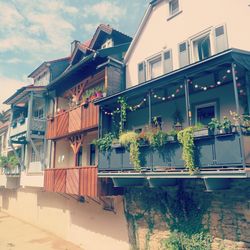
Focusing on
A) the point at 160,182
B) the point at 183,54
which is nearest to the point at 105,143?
the point at 160,182

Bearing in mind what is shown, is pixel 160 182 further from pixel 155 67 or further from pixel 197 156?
pixel 155 67

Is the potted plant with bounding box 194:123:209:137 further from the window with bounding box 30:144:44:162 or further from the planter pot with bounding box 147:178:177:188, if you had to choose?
the window with bounding box 30:144:44:162

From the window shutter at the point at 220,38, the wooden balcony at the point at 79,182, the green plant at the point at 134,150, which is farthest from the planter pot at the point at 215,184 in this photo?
the wooden balcony at the point at 79,182

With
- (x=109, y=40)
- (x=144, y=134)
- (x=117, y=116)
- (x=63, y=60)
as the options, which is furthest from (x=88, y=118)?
(x=63, y=60)

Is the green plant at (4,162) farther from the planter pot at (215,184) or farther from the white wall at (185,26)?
the planter pot at (215,184)

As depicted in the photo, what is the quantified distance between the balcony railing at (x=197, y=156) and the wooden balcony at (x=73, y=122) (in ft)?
9.33

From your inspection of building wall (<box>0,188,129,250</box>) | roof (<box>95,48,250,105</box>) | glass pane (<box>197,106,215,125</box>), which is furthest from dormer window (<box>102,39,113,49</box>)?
building wall (<box>0,188,129,250</box>)

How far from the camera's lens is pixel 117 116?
46.3 feet

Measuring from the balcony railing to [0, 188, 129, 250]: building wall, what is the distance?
3.37 meters

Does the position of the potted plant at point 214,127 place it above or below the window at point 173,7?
below

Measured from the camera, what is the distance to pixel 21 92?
20.6m

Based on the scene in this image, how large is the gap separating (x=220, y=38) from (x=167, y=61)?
117 inches

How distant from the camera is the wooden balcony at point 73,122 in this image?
46.5 ft

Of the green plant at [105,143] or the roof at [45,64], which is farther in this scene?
the roof at [45,64]
